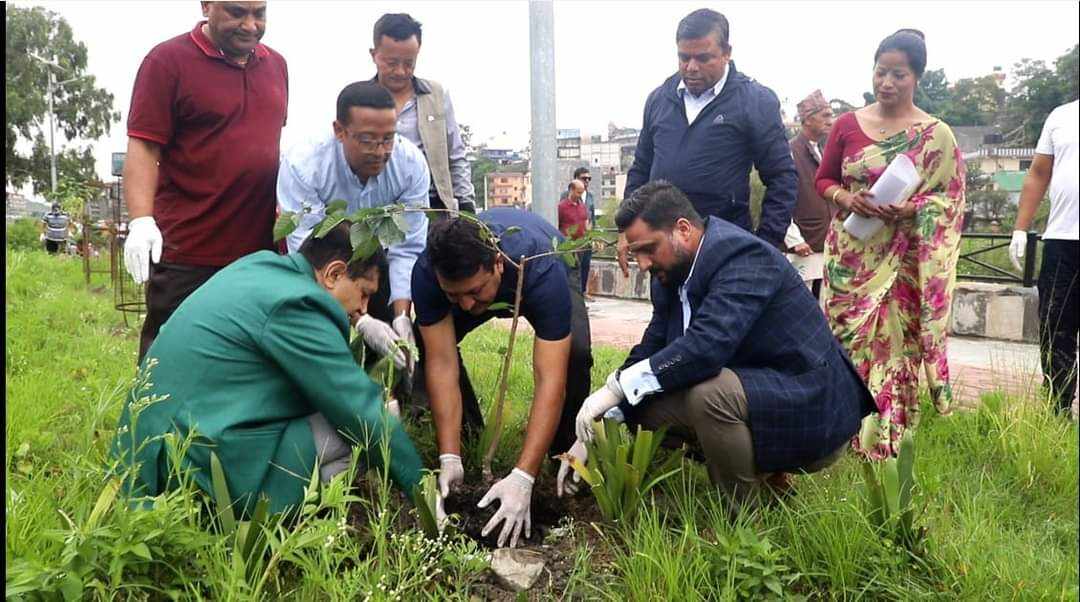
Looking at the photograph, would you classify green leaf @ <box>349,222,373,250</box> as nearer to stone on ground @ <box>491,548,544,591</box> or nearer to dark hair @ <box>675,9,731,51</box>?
stone on ground @ <box>491,548,544,591</box>

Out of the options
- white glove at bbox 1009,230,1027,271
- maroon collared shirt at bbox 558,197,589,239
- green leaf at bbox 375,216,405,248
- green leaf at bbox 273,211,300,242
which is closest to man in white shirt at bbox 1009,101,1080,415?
white glove at bbox 1009,230,1027,271

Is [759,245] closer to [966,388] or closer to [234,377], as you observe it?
[234,377]

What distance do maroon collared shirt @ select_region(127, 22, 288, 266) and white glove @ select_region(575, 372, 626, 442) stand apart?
157 centimetres

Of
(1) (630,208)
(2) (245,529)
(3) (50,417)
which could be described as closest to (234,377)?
(2) (245,529)

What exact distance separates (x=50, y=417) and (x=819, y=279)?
3995mm

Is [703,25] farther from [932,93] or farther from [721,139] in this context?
[932,93]

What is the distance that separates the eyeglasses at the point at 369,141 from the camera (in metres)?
2.90

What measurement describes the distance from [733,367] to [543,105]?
1934 millimetres

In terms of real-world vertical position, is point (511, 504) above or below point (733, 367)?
below

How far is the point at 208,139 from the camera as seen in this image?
313cm

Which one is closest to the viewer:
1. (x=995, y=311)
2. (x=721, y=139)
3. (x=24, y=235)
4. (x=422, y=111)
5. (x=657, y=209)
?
(x=657, y=209)

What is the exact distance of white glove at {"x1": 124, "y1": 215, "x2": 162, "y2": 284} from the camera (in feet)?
9.54

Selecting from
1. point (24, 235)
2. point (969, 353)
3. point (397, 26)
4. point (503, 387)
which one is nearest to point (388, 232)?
point (503, 387)

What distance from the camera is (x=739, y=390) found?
7.88 ft
